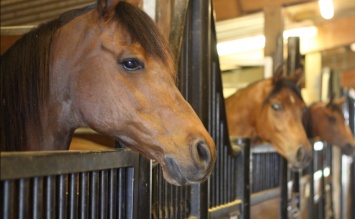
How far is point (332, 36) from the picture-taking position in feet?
19.8

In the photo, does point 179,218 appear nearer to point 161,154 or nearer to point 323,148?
point 161,154

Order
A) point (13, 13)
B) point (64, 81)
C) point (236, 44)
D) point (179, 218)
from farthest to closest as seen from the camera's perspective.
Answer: point (236, 44) → point (13, 13) → point (179, 218) → point (64, 81)

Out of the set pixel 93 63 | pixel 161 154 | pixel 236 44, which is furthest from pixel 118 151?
pixel 236 44

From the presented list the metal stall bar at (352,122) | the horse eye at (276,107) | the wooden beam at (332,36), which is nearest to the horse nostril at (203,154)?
the horse eye at (276,107)

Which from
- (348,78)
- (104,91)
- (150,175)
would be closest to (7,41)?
(104,91)

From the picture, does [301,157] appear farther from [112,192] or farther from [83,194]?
[83,194]

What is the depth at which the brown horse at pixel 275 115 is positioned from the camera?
140 inches

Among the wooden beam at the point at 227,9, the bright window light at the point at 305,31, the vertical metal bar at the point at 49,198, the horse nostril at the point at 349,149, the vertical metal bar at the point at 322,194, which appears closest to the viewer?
the vertical metal bar at the point at 49,198

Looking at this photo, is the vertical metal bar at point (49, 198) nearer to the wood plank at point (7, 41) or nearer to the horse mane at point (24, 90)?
the horse mane at point (24, 90)

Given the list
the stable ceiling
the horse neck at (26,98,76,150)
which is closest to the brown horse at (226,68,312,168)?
the stable ceiling

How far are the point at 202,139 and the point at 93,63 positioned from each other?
397 millimetres

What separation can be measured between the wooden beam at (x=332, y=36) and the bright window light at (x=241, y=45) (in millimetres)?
845

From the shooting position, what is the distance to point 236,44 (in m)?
7.14

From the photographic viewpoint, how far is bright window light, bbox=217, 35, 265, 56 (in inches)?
274
